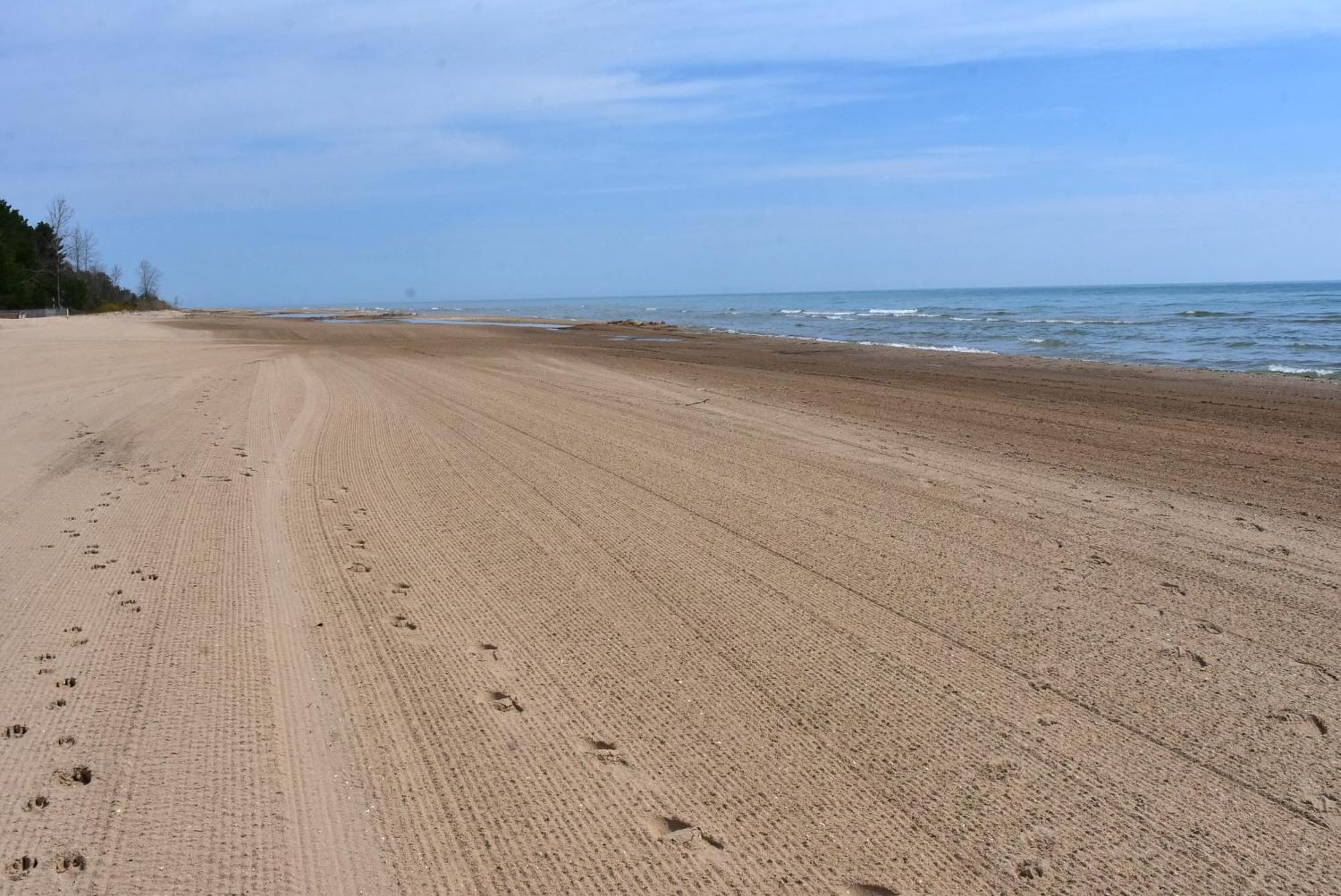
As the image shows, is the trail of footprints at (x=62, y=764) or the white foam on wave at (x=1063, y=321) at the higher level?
the white foam on wave at (x=1063, y=321)

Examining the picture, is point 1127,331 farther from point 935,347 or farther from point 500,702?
point 500,702

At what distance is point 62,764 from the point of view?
11.2 ft

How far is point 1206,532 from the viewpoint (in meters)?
6.91

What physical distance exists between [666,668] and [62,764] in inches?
93.5

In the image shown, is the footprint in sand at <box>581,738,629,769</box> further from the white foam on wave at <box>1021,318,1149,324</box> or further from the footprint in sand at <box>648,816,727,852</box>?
the white foam on wave at <box>1021,318,1149,324</box>

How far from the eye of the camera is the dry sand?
3.06 m

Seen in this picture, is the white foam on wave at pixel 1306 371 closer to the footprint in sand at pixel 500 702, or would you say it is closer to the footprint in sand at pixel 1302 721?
the footprint in sand at pixel 1302 721

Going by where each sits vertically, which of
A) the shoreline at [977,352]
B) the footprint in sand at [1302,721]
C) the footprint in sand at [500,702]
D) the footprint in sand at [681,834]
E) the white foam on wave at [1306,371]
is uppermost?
the shoreline at [977,352]

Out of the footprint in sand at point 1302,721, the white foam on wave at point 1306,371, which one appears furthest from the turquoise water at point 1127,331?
the footprint in sand at point 1302,721

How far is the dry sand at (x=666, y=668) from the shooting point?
3.06m

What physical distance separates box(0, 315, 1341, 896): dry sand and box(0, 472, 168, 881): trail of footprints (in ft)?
0.05

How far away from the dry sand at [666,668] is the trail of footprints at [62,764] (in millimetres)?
17

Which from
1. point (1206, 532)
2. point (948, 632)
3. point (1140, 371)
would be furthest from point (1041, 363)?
point (948, 632)

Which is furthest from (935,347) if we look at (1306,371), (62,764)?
(62,764)
